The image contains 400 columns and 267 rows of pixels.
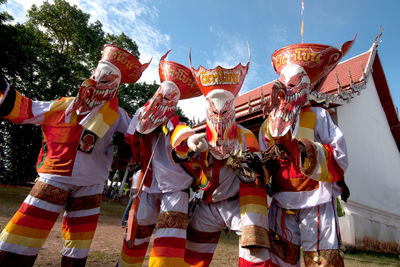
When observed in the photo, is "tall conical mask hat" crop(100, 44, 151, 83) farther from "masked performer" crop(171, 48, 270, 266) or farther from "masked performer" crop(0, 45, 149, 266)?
"masked performer" crop(171, 48, 270, 266)

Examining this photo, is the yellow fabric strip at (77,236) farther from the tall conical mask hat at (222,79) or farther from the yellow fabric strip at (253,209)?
the tall conical mask hat at (222,79)

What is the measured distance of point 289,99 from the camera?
2039 millimetres

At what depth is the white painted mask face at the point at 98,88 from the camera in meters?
2.46

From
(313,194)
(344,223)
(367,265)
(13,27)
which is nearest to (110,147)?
(313,194)

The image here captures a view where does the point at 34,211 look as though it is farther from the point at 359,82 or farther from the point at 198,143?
the point at 359,82

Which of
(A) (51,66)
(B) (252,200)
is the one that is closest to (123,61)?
(B) (252,200)

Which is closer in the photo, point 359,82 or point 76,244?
point 76,244

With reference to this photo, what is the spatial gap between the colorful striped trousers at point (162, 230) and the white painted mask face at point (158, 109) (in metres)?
0.65

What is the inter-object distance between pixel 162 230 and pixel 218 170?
68 centimetres

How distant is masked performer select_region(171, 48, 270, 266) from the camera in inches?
86.0

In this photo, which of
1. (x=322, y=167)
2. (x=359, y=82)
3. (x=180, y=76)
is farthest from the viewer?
(x=359, y=82)

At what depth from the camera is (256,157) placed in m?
2.16

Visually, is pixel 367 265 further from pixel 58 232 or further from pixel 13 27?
pixel 13 27

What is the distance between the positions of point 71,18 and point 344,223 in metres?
15.6
